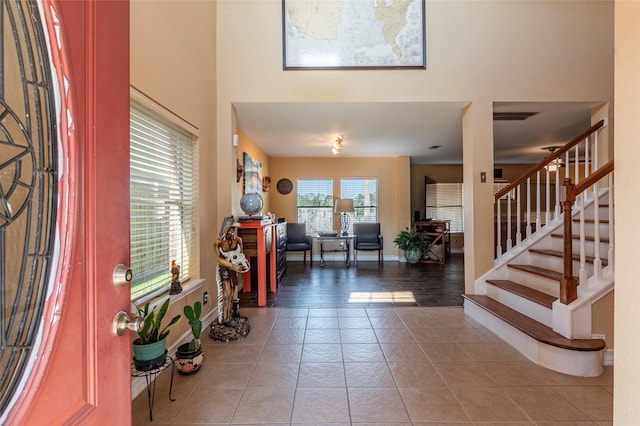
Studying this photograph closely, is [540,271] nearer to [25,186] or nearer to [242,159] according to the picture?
[25,186]

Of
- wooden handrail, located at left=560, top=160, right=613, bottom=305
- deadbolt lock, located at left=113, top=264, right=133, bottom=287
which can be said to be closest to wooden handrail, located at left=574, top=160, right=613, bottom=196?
wooden handrail, located at left=560, top=160, right=613, bottom=305

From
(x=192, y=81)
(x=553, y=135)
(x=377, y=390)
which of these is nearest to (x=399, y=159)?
(x=553, y=135)

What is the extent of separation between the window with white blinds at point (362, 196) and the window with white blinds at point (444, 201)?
169 centimetres

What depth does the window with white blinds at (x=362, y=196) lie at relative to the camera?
6.62 m

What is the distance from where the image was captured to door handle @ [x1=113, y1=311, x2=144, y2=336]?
29.2 inches

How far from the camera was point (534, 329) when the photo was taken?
2273 millimetres

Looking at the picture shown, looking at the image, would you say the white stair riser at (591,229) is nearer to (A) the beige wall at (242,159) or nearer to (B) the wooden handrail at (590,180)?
(B) the wooden handrail at (590,180)

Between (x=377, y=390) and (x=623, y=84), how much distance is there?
186cm

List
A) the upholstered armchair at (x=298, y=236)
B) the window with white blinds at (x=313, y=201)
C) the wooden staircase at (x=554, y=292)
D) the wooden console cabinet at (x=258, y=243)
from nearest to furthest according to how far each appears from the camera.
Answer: the wooden staircase at (x=554, y=292), the wooden console cabinet at (x=258, y=243), the upholstered armchair at (x=298, y=236), the window with white blinds at (x=313, y=201)

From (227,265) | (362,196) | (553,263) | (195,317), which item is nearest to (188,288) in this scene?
(227,265)

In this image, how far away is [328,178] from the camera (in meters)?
6.61

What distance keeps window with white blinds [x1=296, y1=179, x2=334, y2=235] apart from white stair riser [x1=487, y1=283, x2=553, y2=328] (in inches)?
155

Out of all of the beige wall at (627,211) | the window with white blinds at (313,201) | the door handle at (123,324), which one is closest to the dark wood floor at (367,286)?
the window with white blinds at (313,201)

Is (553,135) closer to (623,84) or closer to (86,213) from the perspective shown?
(623,84)
